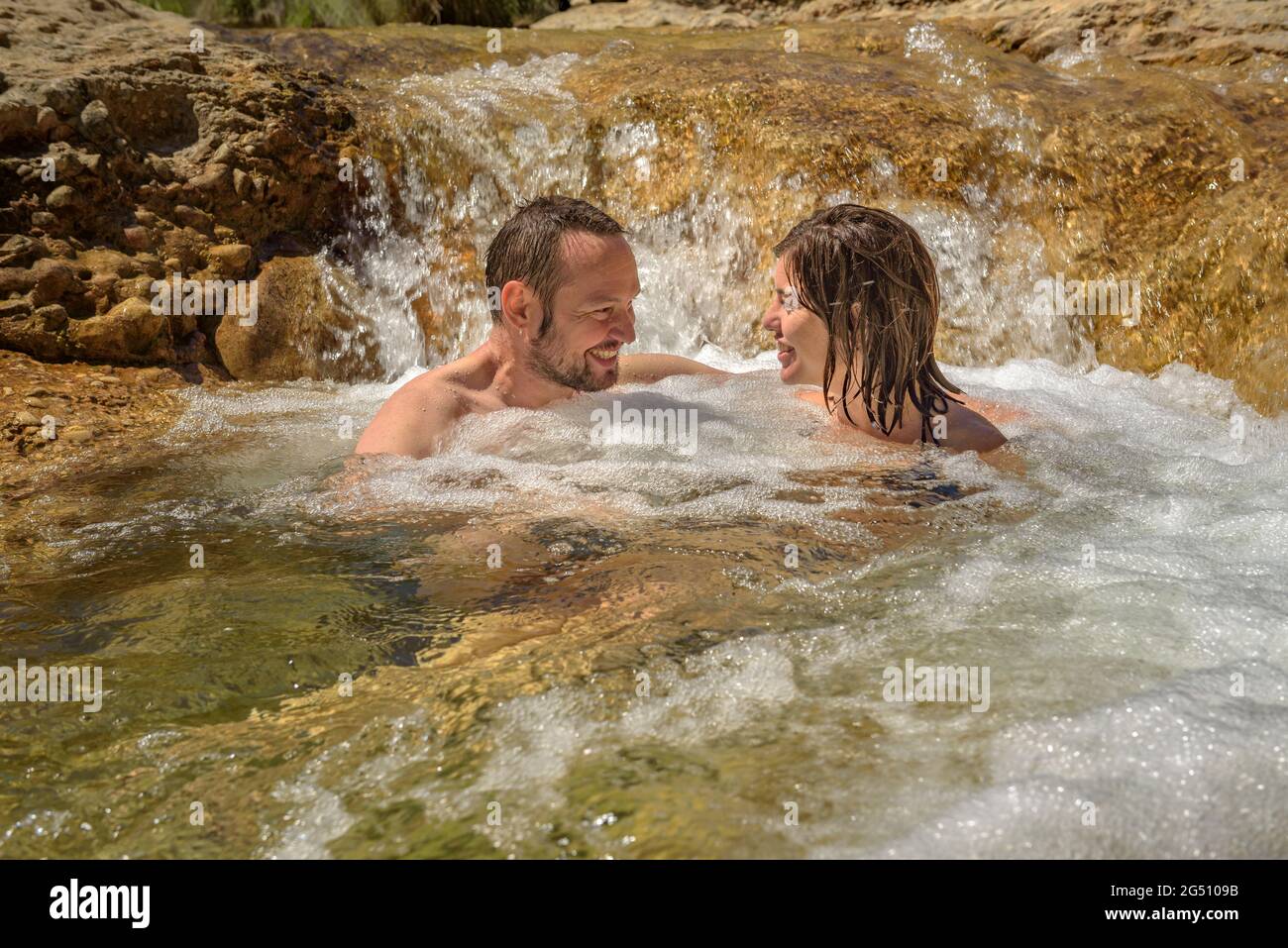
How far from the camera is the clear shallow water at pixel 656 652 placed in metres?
1.84

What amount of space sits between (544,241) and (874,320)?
4.02ft

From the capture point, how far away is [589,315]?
396cm

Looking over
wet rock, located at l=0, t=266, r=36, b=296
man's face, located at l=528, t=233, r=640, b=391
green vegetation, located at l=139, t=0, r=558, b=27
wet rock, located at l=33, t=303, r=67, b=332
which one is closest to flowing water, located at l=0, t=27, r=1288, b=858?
man's face, located at l=528, t=233, r=640, b=391

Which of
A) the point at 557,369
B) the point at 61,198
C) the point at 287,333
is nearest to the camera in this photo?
the point at 557,369

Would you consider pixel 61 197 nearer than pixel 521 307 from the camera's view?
No

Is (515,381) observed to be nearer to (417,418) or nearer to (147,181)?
(417,418)

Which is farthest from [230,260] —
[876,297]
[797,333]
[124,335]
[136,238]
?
[876,297]

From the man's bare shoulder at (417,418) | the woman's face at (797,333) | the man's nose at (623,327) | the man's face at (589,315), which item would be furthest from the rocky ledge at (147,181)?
the woman's face at (797,333)

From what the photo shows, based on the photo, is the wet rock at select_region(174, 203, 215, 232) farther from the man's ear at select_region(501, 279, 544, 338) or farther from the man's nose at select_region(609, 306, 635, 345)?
the man's nose at select_region(609, 306, 635, 345)

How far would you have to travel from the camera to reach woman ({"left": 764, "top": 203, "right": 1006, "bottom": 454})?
12.6 ft

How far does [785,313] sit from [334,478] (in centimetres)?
174

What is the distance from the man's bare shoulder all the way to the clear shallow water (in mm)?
95

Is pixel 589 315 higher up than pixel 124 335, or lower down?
higher up
